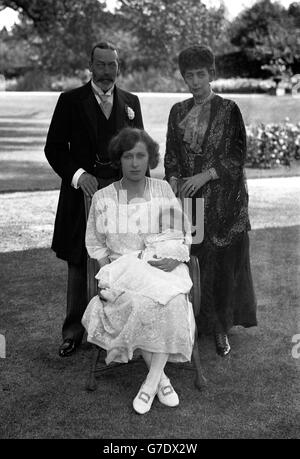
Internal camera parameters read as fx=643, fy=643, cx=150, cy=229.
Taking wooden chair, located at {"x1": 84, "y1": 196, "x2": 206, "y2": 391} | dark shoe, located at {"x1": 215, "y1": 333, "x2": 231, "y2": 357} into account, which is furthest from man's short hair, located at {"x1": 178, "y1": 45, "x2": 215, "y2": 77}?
dark shoe, located at {"x1": 215, "y1": 333, "x2": 231, "y2": 357}

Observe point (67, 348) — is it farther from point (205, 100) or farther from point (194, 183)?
point (205, 100)

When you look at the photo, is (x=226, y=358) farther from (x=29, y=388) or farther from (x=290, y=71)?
(x=290, y=71)

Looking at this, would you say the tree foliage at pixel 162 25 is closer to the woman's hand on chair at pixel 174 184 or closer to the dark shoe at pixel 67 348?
the woman's hand on chair at pixel 174 184

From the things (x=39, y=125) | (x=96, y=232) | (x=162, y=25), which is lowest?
(x=39, y=125)

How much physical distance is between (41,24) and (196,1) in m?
5.34

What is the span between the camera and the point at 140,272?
3.45 m

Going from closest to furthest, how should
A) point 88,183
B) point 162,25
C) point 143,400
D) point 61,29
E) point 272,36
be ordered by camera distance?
1. point 143,400
2. point 88,183
3. point 272,36
4. point 61,29
5. point 162,25

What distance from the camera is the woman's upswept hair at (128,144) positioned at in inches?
140

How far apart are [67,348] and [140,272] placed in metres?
0.98

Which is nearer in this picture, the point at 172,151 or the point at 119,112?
the point at 119,112

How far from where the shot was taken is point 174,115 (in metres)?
4.08

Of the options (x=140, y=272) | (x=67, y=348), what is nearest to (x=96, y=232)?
(x=140, y=272)

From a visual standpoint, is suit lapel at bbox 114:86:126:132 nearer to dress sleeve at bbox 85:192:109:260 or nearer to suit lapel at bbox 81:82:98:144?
suit lapel at bbox 81:82:98:144

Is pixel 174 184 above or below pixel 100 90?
below
